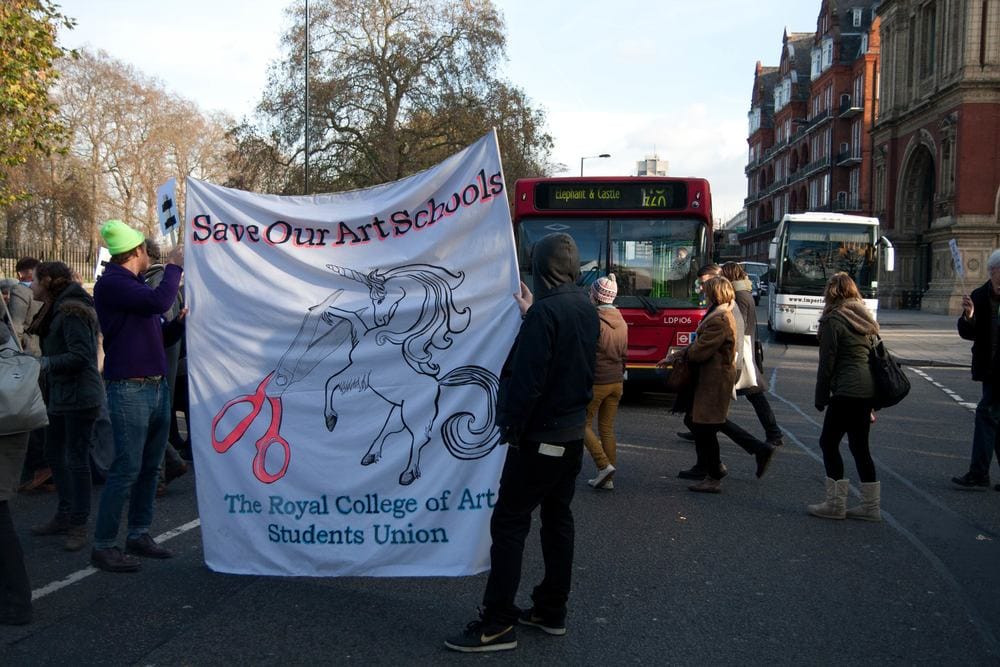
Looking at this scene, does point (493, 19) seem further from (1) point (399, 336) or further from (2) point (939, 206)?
(1) point (399, 336)

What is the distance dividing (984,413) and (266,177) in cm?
3259

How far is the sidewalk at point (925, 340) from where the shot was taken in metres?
20.4

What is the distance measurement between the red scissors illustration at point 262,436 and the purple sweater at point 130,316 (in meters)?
0.72

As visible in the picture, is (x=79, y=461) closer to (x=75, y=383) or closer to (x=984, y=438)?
(x=75, y=383)

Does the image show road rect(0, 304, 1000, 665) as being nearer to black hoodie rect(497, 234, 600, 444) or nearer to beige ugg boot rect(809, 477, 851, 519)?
beige ugg boot rect(809, 477, 851, 519)

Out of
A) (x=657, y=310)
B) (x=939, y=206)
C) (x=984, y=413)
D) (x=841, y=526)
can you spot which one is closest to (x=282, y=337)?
(x=841, y=526)

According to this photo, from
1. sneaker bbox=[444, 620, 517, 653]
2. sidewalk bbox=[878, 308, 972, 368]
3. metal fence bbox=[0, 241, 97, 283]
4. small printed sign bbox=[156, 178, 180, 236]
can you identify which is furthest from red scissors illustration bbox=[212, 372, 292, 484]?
sidewalk bbox=[878, 308, 972, 368]

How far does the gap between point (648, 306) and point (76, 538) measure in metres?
7.64

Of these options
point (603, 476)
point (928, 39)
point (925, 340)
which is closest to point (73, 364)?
point (603, 476)

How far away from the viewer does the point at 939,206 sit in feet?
141

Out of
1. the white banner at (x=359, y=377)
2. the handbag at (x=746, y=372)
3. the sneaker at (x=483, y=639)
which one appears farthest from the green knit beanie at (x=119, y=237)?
the handbag at (x=746, y=372)

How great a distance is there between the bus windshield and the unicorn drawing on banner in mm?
21288

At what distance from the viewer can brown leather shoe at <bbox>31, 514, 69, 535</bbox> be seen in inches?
Result: 239

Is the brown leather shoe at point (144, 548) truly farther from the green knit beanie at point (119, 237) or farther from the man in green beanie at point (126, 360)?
the green knit beanie at point (119, 237)
